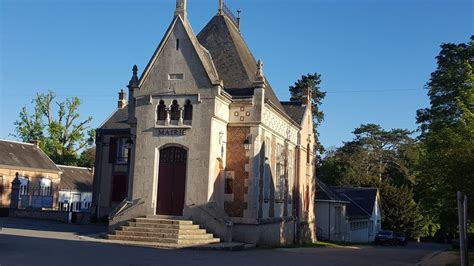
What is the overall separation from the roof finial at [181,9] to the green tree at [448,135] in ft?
42.8

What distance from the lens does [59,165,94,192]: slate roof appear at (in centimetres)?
5711

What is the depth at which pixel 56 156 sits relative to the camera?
6131cm

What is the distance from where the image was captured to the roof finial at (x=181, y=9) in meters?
23.1

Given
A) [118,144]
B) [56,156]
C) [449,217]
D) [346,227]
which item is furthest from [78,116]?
[449,217]

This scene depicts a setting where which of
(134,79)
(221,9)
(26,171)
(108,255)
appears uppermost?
(221,9)

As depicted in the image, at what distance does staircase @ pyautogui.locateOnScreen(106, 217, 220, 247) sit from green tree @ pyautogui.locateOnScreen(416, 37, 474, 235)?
9.88 meters

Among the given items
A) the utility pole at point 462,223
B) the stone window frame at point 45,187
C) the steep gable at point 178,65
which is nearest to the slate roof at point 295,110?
the steep gable at point 178,65

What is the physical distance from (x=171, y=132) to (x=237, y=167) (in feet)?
11.4

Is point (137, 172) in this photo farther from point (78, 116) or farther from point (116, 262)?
point (78, 116)

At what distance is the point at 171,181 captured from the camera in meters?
22.0

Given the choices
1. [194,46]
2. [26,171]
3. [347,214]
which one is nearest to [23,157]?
[26,171]

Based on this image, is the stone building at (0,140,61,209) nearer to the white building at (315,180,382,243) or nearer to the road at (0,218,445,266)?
the white building at (315,180,382,243)

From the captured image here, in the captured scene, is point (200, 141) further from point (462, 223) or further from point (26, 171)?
point (26, 171)

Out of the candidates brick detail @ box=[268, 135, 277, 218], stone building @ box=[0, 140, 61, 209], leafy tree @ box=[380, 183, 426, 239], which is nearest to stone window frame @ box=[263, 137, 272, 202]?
brick detail @ box=[268, 135, 277, 218]
